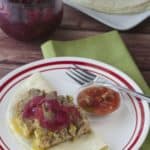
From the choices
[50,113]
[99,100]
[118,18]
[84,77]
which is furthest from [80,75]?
[118,18]

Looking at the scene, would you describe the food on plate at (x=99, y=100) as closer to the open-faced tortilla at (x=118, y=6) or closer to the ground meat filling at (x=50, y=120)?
the ground meat filling at (x=50, y=120)

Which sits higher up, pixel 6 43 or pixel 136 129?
pixel 6 43

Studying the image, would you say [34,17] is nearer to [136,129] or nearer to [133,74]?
[133,74]

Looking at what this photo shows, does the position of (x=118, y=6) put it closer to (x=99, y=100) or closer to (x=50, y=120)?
(x=99, y=100)

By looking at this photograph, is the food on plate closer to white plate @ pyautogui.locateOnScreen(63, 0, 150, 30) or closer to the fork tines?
the fork tines

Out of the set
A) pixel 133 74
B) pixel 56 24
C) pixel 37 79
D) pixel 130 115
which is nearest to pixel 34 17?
pixel 56 24
